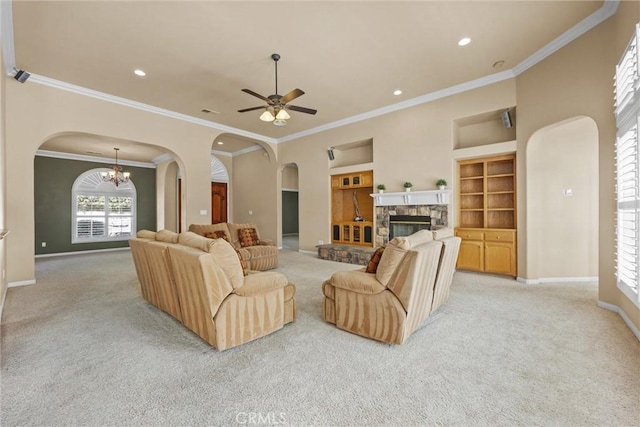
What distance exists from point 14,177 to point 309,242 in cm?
580

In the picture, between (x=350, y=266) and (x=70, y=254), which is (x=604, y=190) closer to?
(x=350, y=266)

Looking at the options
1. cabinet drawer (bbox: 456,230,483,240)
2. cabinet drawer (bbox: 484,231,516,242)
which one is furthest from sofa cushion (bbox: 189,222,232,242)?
cabinet drawer (bbox: 484,231,516,242)

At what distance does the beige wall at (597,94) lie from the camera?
3004 millimetres

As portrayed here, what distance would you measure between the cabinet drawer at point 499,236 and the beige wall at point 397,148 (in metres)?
1.16

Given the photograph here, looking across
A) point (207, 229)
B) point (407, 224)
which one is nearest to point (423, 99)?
point (407, 224)

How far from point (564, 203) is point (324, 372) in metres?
4.82

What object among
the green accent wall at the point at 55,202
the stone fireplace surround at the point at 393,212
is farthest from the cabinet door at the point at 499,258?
the green accent wall at the point at 55,202

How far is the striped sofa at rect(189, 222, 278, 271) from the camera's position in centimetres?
512

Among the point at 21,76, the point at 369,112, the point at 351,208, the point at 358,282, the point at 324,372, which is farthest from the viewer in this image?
the point at 351,208

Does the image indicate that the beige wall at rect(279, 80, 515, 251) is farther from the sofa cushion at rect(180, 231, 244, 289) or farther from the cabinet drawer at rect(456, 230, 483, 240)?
the sofa cushion at rect(180, 231, 244, 289)

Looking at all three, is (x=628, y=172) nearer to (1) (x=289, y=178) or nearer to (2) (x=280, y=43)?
(2) (x=280, y=43)

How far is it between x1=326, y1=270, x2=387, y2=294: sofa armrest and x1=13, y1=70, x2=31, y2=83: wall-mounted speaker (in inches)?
220

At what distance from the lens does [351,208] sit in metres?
7.20

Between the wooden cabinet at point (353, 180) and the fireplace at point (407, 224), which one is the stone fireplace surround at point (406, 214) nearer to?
the fireplace at point (407, 224)
